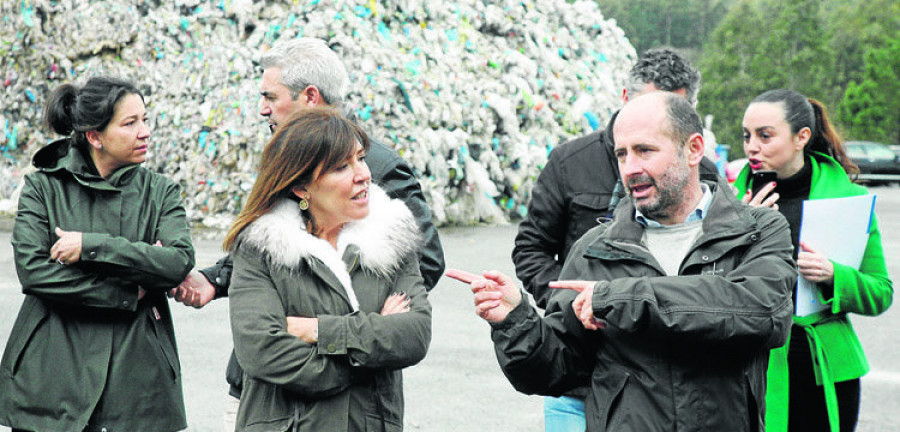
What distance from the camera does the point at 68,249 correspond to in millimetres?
3422

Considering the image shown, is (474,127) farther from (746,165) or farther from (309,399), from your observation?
(309,399)

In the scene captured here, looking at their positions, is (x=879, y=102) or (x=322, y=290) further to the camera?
(x=879, y=102)

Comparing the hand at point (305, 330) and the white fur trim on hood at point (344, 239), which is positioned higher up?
the white fur trim on hood at point (344, 239)

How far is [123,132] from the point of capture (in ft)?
12.2

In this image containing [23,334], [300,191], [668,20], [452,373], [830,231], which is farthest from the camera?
[668,20]

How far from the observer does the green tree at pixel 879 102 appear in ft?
164

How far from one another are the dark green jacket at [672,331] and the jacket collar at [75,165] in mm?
1827

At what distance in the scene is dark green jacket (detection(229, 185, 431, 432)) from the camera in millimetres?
2746

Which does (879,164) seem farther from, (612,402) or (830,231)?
(612,402)

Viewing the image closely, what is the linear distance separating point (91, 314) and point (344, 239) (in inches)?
46.5

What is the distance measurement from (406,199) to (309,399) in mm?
988

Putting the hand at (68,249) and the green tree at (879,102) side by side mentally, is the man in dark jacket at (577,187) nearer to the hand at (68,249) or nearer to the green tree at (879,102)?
the hand at (68,249)

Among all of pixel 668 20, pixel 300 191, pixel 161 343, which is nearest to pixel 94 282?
pixel 161 343

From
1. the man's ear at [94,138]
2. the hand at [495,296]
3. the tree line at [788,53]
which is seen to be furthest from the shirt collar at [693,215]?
the tree line at [788,53]
